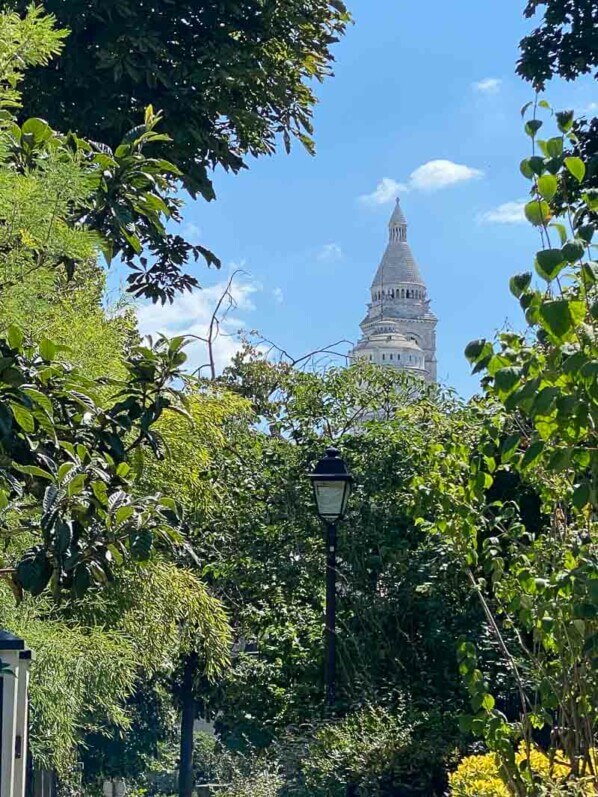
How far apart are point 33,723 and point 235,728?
3428 mm

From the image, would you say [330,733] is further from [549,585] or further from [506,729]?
[549,585]

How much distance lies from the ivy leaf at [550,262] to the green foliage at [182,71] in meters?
6.07

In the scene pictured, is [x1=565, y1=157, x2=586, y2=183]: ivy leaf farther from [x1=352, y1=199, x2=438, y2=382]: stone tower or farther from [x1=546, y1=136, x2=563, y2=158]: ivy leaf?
[x1=352, y1=199, x2=438, y2=382]: stone tower

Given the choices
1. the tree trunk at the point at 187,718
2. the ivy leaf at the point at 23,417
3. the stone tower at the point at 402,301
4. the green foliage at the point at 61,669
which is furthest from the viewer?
the stone tower at the point at 402,301

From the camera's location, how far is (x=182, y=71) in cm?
891

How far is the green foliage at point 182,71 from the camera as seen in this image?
337 inches

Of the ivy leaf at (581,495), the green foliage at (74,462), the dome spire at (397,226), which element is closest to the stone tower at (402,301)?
the dome spire at (397,226)

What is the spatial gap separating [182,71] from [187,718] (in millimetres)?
9831

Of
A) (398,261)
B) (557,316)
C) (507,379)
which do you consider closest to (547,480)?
(507,379)

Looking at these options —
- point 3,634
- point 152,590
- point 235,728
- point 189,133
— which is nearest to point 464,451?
point 3,634

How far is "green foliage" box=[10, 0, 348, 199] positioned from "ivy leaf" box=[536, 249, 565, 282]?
6.07m

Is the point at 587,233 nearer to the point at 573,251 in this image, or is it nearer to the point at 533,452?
the point at 573,251

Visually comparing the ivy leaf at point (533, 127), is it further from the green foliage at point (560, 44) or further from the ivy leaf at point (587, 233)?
the green foliage at point (560, 44)

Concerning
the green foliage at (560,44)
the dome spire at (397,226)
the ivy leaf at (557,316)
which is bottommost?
the ivy leaf at (557,316)
